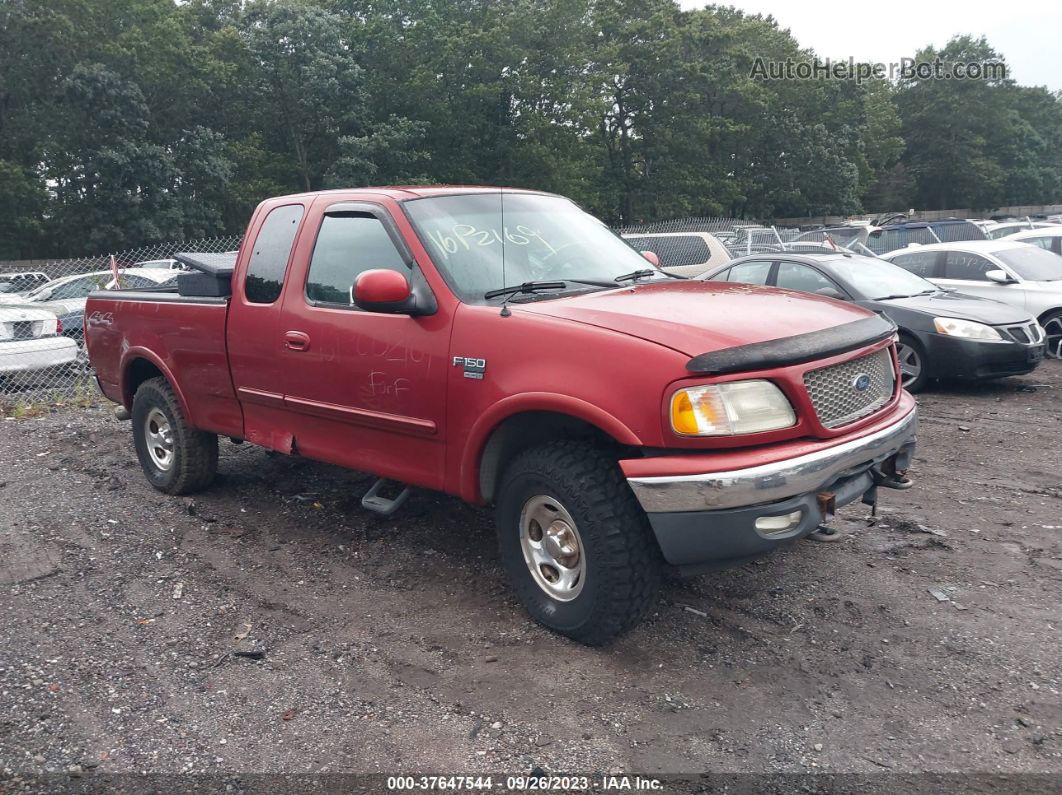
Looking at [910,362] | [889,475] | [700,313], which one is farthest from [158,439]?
[910,362]

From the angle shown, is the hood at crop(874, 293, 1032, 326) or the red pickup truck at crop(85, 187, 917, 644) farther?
the hood at crop(874, 293, 1032, 326)

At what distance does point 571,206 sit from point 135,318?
10.6ft

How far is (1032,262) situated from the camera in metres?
11.5

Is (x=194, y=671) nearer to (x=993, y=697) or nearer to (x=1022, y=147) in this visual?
(x=993, y=697)

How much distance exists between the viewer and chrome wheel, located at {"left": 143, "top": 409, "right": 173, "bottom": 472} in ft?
20.3

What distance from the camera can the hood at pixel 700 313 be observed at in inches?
136

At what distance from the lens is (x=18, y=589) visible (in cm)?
474

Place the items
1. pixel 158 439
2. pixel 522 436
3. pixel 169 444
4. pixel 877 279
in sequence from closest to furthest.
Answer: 1. pixel 522 436
2. pixel 169 444
3. pixel 158 439
4. pixel 877 279

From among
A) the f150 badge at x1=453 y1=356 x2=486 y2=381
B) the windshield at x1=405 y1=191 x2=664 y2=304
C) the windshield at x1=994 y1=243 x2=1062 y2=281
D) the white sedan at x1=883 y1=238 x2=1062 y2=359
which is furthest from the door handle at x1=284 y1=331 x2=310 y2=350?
the windshield at x1=994 y1=243 x2=1062 y2=281

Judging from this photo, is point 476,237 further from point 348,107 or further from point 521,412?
point 348,107

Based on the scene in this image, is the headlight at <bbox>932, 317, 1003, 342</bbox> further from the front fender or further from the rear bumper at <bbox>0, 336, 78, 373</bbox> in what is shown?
the rear bumper at <bbox>0, 336, 78, 373</bbox>

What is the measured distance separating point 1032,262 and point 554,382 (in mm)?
10395

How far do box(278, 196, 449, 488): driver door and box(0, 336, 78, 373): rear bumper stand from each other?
791cm

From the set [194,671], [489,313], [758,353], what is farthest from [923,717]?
[194,671]
